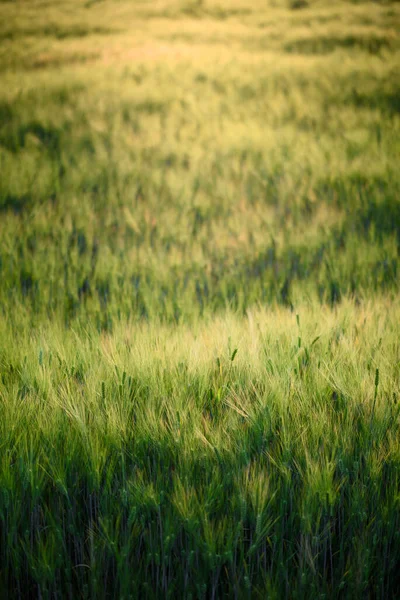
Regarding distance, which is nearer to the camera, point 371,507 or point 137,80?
point 371,507

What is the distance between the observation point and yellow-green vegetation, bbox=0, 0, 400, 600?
33.0 inches

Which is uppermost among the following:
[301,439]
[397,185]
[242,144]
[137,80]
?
[137,80]

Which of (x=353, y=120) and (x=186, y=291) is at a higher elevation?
(x=353, y=120)

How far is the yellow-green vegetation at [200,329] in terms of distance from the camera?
0.84 meters

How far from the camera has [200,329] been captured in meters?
1.64

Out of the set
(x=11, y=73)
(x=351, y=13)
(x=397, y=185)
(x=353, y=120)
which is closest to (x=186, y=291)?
(x=397, y=185)

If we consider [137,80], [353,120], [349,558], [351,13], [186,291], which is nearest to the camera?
[349,558]

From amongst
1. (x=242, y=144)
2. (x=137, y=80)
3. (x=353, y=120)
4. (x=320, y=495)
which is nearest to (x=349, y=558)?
(x=320, y=495)

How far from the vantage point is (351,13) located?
8.62 m

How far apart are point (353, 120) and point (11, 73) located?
4.29 m

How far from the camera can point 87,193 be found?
10.4 ft

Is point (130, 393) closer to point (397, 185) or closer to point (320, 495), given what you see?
point (320, 495)

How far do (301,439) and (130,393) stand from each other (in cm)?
43

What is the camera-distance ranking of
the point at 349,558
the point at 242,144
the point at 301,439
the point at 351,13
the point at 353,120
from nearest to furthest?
the point at 349,558, the point at 301,439, the point at 242,144, the point at 353,120, the point at 351,13
